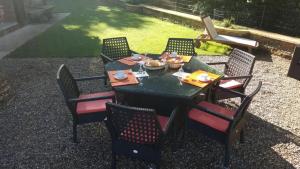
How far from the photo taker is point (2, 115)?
5441 millimetres

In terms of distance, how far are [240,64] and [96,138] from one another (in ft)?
10.3

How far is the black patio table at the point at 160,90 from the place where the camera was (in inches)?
159

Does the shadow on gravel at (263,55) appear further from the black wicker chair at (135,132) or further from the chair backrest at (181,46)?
the black wicker chair at (135,132)

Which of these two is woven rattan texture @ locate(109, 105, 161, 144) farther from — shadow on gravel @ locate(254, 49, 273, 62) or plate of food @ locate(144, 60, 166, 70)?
shadow on gravel @ locate(254, 49, 273, 62)

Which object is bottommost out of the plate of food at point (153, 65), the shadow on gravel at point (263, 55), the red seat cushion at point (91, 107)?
the shadow on gravel at point (263, 55)

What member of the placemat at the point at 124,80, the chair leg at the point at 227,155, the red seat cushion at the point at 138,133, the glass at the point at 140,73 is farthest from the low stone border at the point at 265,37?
the red seat cushion at the point at 138,133

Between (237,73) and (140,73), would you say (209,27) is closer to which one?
(237,73)

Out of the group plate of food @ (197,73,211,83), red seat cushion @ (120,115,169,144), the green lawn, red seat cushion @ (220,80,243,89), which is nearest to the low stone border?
the green lawn

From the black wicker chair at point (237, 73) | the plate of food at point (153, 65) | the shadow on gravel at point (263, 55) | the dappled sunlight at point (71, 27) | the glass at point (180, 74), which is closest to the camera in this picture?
the glass at point (180, 74)

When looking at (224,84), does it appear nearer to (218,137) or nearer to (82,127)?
(218,137)

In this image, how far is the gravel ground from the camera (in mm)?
4184

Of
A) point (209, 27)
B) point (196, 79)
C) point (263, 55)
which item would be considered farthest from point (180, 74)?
point (263, 55)

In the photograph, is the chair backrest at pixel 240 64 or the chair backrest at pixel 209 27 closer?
the chair backrest at pixel 240 64

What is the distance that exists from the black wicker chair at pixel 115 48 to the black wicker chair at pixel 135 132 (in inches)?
122
